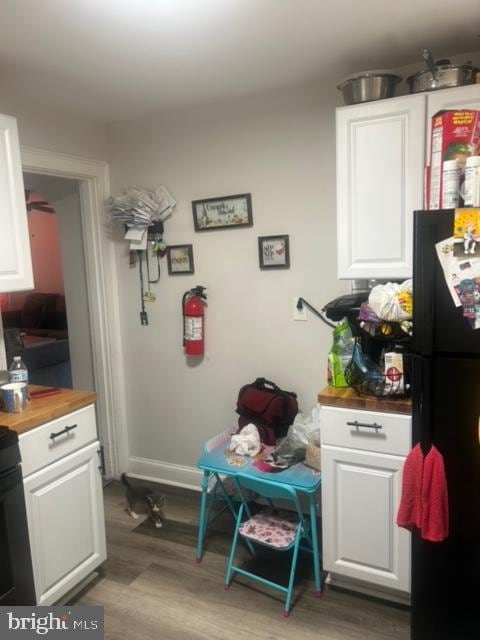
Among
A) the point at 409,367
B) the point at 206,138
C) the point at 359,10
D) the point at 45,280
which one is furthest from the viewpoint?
the point at 45,280

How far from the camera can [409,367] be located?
196 centimetres

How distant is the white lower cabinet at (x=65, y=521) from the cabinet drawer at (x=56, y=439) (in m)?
0.03

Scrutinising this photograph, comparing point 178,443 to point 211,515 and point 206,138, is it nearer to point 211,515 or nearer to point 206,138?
point 211,515

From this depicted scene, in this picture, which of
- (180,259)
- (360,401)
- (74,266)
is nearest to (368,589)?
(360,401)

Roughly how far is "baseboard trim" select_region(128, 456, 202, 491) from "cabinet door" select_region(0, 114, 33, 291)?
1647 mm

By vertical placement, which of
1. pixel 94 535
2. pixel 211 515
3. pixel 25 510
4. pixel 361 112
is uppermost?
pixel 361 112

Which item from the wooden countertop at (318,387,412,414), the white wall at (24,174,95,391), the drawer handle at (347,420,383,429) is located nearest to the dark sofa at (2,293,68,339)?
the white wall at (24,174,95,391)

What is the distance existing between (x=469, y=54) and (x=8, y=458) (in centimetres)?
255

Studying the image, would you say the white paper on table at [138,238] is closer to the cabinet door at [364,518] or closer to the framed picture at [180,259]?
the framed picture at [180,259]

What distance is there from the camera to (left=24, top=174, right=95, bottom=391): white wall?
3262 mm

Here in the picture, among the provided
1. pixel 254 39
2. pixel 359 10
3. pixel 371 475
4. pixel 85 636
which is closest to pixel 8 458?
pixel 85 636

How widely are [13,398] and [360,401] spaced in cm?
145

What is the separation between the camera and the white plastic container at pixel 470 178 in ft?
5.13

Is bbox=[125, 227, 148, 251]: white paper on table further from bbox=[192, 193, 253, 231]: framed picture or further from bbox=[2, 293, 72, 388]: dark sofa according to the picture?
bbox=[2, 293, 72, 388]: dark sofa
